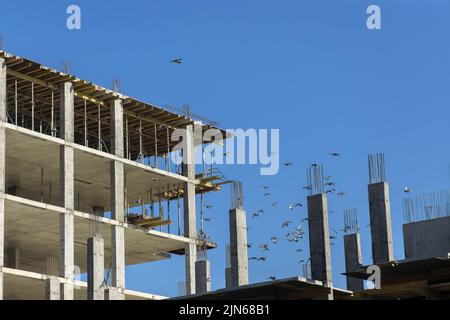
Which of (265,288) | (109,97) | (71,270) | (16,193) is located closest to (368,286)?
(265,288)

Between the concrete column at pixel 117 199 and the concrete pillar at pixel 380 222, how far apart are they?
25.4m

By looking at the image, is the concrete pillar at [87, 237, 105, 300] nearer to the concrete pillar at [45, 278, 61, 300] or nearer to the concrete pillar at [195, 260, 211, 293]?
the concrete pillar at [45, 278, 61, 300]

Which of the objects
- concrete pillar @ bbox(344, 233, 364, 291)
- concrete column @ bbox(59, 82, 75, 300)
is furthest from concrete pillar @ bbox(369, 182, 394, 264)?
concrete column @ bbox(59, 82, 75, 300)

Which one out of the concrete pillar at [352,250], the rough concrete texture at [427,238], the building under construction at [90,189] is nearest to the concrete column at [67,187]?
the building under construction at [90,189]

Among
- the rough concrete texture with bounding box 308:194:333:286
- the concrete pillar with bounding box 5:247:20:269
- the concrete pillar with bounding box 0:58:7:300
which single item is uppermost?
the concrete pillar with bounding box 0:58:7:300

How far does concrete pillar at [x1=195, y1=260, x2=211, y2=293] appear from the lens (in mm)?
69688

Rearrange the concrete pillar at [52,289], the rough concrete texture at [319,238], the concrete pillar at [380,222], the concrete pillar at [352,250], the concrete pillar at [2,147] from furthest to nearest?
the concrete pillar at [2,147], the concrete pillar at [52,289], the concrete pillar at [352,250], the concrete pillar at [380,222], the rough concrete texture at [319,238]

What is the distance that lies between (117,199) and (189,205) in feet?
23.5

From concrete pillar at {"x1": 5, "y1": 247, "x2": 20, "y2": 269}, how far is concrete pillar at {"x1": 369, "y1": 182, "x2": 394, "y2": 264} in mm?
34776

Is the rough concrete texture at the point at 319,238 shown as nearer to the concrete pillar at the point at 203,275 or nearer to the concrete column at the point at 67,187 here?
the concrete pillar at the point at 203,275

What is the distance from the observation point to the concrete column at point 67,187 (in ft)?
226

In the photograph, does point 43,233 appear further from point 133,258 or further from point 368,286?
point 368,286
